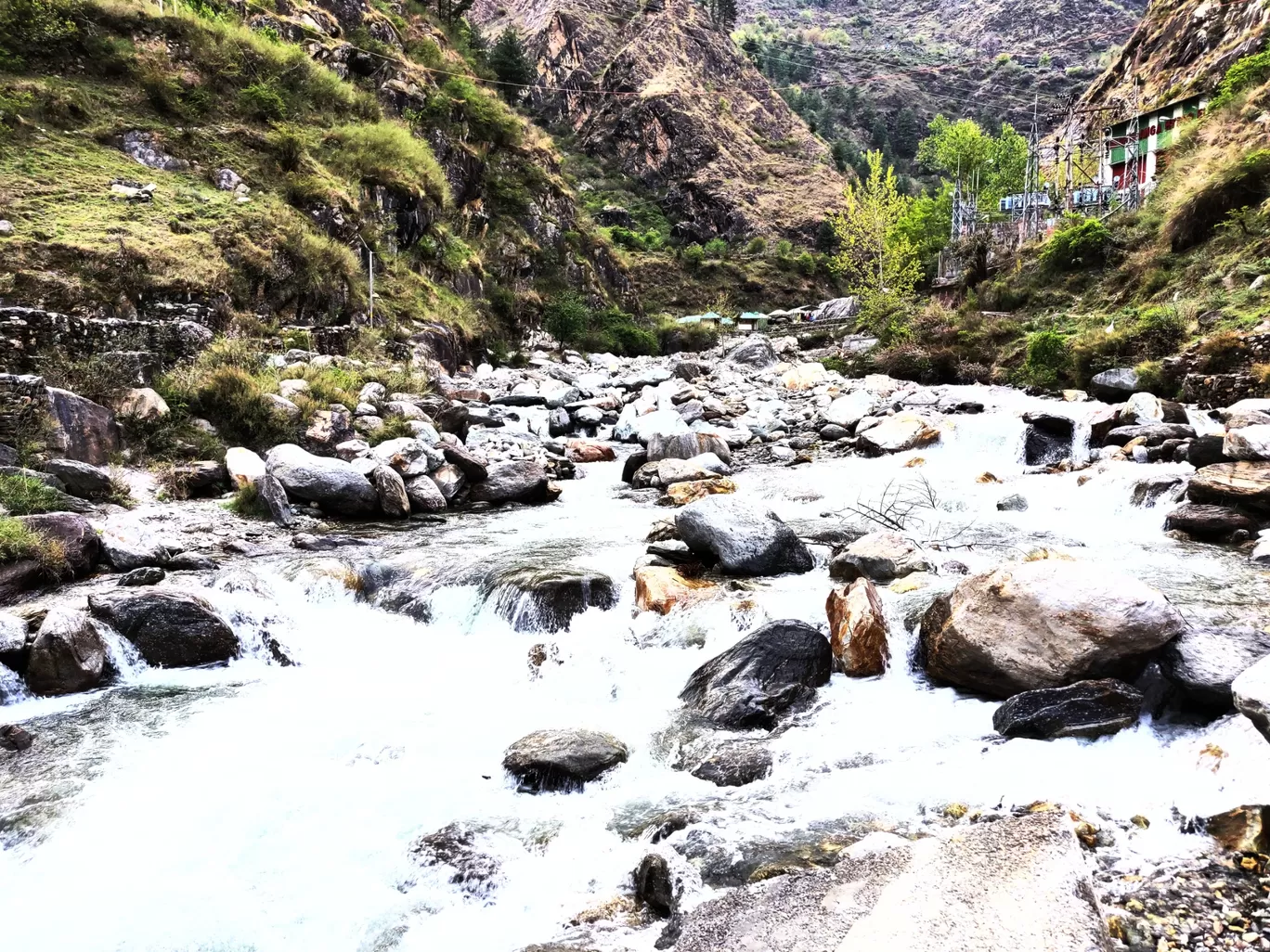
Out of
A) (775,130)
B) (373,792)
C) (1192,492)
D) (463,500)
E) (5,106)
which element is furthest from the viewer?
(775,130)

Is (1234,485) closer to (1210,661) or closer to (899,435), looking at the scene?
(1210,661)

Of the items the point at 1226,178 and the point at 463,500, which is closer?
the point at 463,500

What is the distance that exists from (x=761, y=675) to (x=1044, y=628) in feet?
6.71

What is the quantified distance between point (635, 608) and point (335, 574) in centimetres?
339

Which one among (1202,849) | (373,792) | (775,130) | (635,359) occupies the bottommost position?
(373,792)

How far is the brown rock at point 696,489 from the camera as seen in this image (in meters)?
11.7

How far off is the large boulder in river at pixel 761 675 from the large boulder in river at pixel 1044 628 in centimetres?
92

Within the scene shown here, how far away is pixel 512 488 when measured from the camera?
12.3 metres

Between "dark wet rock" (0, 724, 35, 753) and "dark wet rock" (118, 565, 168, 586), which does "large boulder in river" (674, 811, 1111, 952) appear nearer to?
"dark wet rock" (0, 724, 35, 753)

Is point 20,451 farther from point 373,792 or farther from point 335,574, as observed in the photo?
point 373,792

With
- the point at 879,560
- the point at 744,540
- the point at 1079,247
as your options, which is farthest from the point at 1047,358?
the point at 744,540

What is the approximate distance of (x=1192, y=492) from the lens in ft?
29.3

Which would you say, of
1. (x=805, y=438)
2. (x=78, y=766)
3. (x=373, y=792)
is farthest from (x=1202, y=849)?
(x=805, y=438)

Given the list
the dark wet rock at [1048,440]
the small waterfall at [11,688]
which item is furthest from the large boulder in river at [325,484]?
the dark wet rock at [1048,440]
